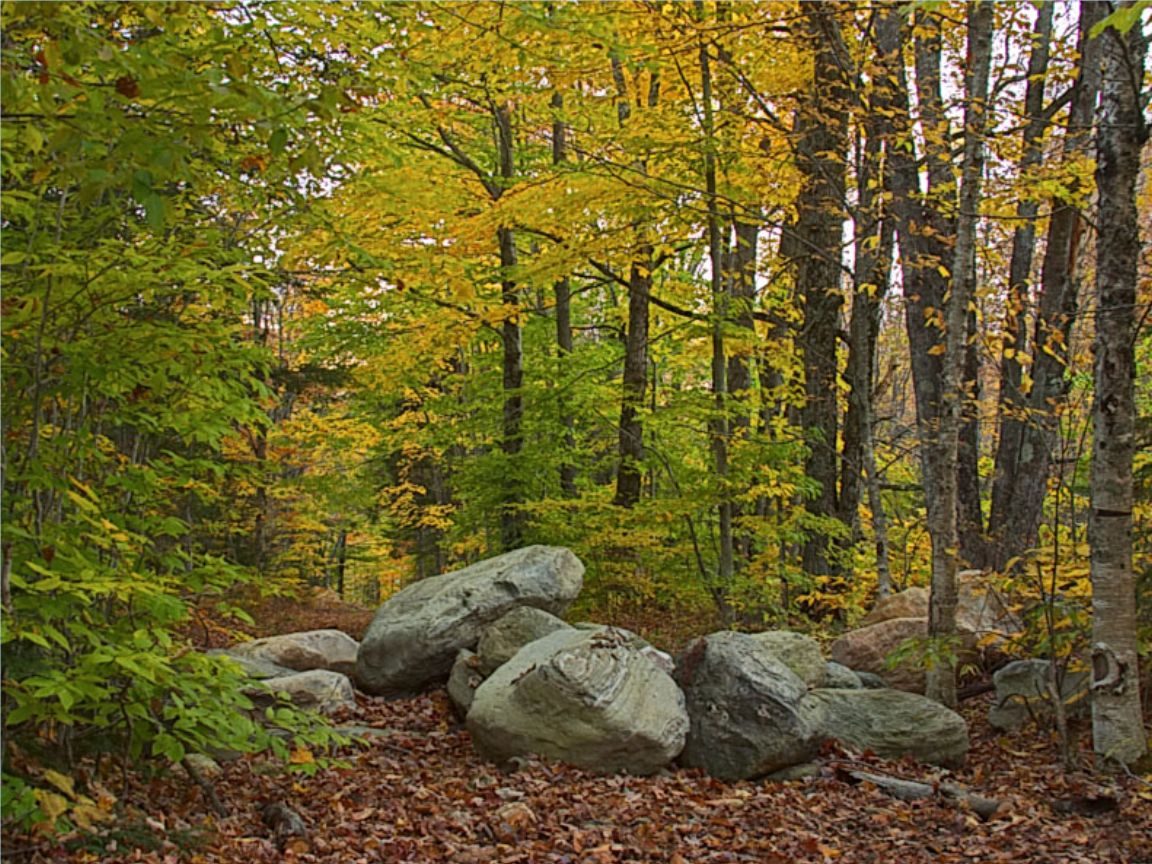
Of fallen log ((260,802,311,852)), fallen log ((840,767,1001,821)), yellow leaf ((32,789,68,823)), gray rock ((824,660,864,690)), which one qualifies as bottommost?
fallen log ((840,767,1001,821))

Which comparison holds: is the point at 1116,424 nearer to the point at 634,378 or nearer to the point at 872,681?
the point at 872,681

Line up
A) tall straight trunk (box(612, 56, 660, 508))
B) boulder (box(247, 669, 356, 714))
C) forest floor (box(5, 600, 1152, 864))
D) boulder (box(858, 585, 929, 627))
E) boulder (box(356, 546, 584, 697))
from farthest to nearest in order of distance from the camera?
tall straight trunk (box(612, 56, 660, 508)) < boulder (box(858, 585, 929, 627)) < boulder (box(356, 546, 584, 697)) < boulder (box(247, 669, 356, 714)) < forest floor (box(5, 600, 1152, 864))

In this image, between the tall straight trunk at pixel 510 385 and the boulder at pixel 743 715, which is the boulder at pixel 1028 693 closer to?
the boulder at pixel 743 715

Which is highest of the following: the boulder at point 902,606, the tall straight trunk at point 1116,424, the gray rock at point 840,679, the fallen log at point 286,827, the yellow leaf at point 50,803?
the tall straight trunk at point 1116,424

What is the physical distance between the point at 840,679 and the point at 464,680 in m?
3.22

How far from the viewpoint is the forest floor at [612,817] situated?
4.70m

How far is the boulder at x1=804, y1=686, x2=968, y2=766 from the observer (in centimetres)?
684

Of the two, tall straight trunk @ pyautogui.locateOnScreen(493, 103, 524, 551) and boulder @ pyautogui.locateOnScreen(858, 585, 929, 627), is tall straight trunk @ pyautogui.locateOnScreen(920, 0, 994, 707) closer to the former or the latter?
boulder @ pyautogui.locateOnScreen(858, 585, 929, 627)

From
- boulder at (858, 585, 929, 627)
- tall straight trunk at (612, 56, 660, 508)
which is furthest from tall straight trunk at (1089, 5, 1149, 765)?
tall straight trunk at (612, 56, 660, 508)

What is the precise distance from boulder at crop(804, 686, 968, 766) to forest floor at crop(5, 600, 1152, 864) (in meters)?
0.16

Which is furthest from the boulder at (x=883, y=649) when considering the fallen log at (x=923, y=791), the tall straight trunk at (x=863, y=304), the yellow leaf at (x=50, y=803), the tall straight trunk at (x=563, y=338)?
the yellow leaf at (x=50, y=803)

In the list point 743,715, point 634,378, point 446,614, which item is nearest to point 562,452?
point 634,378

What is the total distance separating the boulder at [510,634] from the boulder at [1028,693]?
3.63 m

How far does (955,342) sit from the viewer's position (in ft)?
23.0
